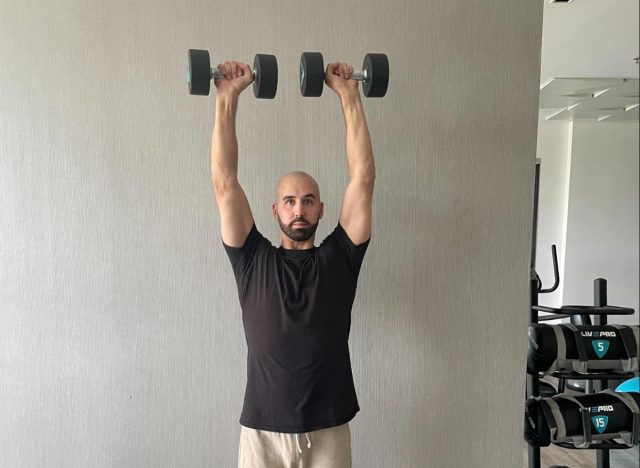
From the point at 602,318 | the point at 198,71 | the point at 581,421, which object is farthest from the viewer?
the point at 602,318

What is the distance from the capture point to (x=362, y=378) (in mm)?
1836

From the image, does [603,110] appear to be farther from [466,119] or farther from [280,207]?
[280,207]

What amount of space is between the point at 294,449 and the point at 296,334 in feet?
1.02

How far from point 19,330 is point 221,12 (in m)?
1.25

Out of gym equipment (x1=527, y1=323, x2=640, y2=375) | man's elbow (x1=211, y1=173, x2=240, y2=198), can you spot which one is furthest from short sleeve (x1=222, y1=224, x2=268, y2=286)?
gym equipment (x1=527, y1=323, x2=640, y2=375)

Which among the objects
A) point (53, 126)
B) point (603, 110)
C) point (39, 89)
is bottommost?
point (53, 126)

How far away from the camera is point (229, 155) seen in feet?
4.59

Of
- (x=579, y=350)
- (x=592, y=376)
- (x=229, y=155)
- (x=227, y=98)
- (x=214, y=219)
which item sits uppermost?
(x=227, y=98)

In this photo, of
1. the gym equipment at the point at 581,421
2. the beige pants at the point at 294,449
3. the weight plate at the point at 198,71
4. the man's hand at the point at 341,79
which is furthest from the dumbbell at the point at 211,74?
the gym equipment at the point at 581,421

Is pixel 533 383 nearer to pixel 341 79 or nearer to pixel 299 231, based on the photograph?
pixel 299 231

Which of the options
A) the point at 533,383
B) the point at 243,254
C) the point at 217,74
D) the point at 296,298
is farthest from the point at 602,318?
the point at 217,74

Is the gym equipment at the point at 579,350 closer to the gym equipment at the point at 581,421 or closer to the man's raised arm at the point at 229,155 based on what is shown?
the gym equipment at the point at 581,421

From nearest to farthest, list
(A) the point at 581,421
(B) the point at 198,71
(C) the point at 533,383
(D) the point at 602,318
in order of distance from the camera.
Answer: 1. (B) the point at 198,71
2. (A) the point at 581,421
3. (C) the point at 533,383
4. (D) the point at 602,318

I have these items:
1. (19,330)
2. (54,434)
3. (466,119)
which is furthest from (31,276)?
(466,119)
